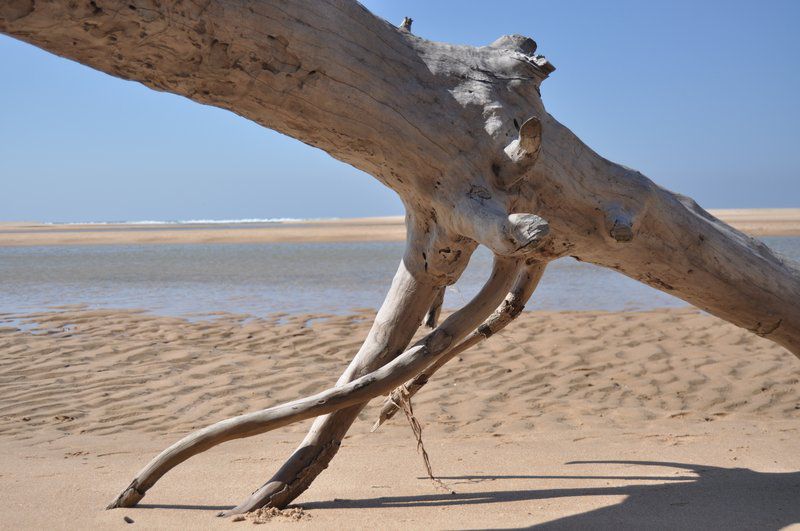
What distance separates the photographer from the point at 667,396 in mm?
5781

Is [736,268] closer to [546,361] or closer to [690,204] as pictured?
[690,204]

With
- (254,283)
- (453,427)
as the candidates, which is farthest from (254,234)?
(453,427)

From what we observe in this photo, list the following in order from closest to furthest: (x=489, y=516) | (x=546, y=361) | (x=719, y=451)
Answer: (x=489, y=516)
(x=719, y=451)
(x=546, y=361)

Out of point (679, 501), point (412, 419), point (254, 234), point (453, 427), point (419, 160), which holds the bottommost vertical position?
point (453, 427)

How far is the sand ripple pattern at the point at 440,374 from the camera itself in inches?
215

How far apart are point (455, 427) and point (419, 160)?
8.84ft

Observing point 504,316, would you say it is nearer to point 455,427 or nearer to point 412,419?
point 412,419

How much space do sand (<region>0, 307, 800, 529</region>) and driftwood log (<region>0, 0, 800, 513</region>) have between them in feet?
1.65

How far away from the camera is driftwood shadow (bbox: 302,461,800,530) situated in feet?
10.3

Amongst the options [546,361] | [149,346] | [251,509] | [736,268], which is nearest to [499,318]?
[736,268]

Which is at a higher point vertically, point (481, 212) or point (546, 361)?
point (481, 212)

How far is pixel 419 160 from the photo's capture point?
3.03 meters

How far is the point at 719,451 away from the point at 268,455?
107 inches

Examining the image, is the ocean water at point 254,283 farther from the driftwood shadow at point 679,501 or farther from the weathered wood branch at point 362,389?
the weathered wood branch at point 362,389
